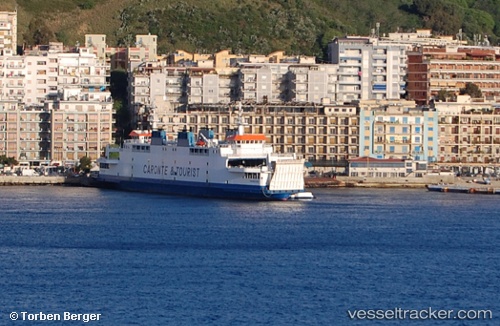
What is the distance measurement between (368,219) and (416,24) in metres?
69.5

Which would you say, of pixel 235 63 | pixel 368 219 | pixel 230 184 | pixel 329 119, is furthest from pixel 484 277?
pixel 235 63

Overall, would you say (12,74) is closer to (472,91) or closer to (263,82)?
(263,82)

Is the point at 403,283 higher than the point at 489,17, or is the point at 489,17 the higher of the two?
the point at 489,17

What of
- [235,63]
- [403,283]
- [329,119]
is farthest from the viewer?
[235,63]

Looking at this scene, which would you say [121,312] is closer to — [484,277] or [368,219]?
[484,277]

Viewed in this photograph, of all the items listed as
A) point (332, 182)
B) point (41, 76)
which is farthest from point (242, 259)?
point (41, 76)

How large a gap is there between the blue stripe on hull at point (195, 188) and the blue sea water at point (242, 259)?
4.20 feet

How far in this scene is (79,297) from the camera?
45281 millimetres

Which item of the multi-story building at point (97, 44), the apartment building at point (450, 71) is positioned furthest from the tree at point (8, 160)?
the apartment building at point (450, 71)

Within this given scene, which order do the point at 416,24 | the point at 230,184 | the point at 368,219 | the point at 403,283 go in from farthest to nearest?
1. the point at 416,24
2. the point at 230,184
3. the point at 368,219
4. the point at 403,283

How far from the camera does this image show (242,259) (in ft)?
177

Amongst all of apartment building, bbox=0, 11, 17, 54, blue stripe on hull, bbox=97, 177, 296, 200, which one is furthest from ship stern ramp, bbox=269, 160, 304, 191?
apartment building, bbox=0, 11, 17, 54

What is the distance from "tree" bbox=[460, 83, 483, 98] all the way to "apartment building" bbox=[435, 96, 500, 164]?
9.50 m

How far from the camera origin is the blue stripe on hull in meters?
78.1
